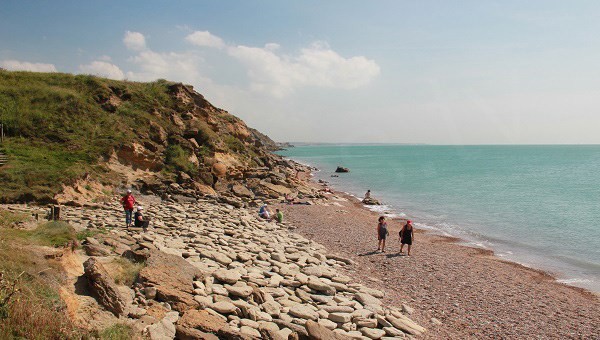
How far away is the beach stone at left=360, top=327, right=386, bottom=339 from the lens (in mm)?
9021

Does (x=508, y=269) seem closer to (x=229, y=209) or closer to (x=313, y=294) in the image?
(x=313, y=294)

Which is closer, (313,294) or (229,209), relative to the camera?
(313,294)

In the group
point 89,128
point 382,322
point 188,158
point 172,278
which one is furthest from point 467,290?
point 89,128

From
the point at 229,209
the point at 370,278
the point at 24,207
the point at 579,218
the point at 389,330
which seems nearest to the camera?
the point at 389,330

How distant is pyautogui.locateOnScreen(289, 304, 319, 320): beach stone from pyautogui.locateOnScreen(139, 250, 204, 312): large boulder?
2422 millimetres

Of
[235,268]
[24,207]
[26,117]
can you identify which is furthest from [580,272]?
[26,117]

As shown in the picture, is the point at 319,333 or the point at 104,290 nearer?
the point at 104,290

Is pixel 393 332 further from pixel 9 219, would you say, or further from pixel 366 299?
pixel 9 219

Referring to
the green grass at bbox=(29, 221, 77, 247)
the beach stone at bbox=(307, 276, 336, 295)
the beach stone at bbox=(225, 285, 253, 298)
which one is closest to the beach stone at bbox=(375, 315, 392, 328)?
the beach stone at bbox=(307, 276, 336, 295)

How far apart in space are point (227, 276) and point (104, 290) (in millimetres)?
3594

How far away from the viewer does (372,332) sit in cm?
916

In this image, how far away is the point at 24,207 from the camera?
16.2m

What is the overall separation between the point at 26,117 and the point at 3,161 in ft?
17.7

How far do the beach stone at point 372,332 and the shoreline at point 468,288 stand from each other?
196 cm
